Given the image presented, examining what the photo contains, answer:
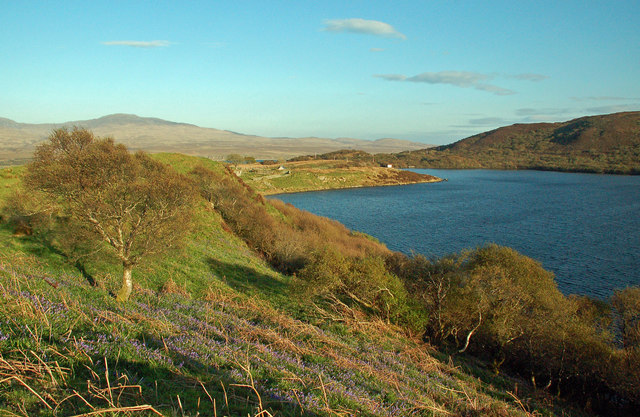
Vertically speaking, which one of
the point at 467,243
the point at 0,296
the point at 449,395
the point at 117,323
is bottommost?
the point at 467,243

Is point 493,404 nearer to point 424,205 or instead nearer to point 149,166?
point 149,166

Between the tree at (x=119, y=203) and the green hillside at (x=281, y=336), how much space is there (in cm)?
146

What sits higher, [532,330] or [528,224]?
[528,224]

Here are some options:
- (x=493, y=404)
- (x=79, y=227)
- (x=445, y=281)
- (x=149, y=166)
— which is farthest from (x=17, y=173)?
(x=493, y=404)

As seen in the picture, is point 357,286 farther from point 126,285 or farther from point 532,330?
point 126,285

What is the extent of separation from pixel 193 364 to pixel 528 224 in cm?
6316

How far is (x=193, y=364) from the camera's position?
22.4 feet

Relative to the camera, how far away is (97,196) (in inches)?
556

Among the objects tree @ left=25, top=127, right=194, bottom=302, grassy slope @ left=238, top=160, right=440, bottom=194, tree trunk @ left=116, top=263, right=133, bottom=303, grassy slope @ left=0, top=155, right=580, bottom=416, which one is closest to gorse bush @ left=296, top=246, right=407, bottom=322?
grassy slope @ left=0, top=155, right=580, bottom=416

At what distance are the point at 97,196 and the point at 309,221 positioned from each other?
33072 mm

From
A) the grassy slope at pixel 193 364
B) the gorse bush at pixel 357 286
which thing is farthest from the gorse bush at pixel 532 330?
the grassy slope at pixel 193 364

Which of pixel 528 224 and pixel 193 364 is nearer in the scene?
pixel 193 364

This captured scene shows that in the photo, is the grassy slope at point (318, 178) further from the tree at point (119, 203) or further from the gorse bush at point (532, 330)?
the tree at point (119, 203)

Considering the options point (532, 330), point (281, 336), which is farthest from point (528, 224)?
point (281, 336)
